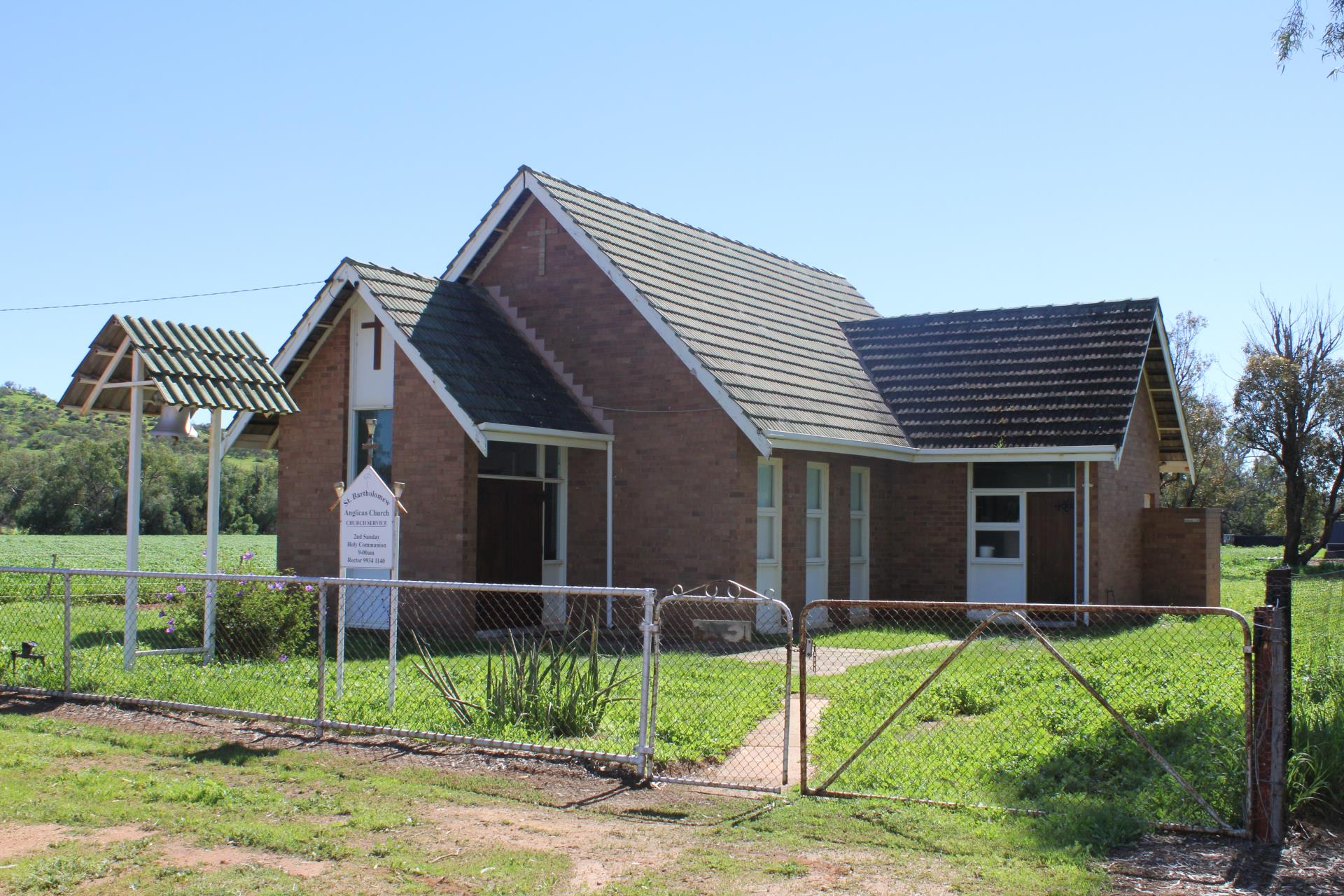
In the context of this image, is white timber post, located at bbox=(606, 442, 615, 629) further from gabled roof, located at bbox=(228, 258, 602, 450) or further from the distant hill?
the distant hill

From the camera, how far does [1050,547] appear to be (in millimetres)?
19594

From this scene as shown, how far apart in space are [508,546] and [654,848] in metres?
10.5

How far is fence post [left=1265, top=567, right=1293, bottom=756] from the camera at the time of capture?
7.19m

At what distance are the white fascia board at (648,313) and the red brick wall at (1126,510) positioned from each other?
6.18 meters

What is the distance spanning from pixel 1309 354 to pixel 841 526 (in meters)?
28.5

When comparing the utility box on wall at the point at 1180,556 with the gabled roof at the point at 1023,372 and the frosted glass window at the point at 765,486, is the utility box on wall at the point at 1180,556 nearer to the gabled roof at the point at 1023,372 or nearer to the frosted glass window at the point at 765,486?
the gabled roof at the point at 1023,372

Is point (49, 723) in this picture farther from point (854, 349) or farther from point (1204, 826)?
point (854, 349)

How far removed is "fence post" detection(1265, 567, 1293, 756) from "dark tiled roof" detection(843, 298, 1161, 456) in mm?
11703

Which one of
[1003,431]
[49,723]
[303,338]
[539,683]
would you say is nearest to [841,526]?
[1003,431]

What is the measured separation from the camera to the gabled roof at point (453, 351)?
1639 centimetres

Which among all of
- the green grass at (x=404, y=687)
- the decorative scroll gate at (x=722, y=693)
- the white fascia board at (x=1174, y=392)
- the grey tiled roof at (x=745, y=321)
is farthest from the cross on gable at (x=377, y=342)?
the white fascia board at (x=1174, y=392)

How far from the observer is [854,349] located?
76.1ft

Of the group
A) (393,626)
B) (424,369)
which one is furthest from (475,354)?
(393,626)

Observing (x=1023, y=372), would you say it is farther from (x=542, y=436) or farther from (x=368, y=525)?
(x=368, y=525)
